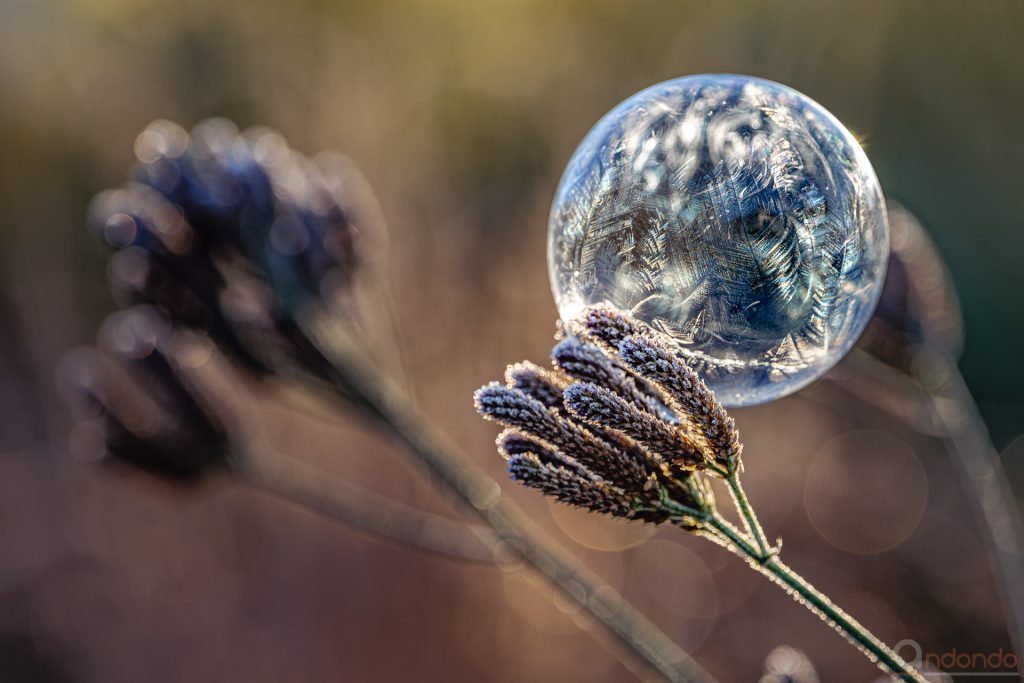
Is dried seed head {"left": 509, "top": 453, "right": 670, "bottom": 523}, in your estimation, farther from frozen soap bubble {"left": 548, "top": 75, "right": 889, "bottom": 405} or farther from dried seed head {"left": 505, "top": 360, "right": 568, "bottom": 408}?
frozen soap bubble {"left": 548, "top": 75, "right": 889, "bottom": 405}

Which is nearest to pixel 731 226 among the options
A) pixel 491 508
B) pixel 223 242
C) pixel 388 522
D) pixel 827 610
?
pixel 827 610

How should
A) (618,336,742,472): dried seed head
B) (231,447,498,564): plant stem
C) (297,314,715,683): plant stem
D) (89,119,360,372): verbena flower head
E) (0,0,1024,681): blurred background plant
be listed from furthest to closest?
(0,0,1024,681): blurred background plant < (89,119,360,372): verbena flower head < (231,447,498,564): plant stem < (297,314,715,683): plant stem < (618,336,742,472): dried seed head

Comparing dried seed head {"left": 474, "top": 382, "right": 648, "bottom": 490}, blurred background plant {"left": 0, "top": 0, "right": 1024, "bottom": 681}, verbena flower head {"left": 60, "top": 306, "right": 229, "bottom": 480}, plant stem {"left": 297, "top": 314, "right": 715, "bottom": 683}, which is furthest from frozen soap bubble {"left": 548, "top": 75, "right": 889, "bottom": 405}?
blurred background plant {"left": 0, "top": 0, "right": 1024, "bottom": 681}

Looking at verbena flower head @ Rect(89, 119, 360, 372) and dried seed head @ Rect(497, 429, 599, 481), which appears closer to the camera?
dried seed head @ Rect(497, 429, 599, 481)

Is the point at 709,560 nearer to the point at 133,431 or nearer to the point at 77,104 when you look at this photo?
the point at 133,431

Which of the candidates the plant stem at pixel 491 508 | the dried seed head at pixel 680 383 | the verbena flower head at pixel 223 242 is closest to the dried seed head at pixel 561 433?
the dried seed head at pixel 680 383

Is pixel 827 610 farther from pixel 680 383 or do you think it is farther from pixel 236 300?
pixel 236 300
